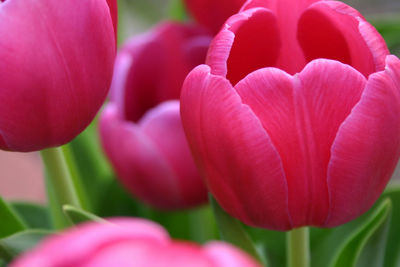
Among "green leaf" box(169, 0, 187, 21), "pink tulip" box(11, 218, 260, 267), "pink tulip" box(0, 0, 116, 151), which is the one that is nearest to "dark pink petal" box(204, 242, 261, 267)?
"pink tulip" box(11, 218, 260, 267)

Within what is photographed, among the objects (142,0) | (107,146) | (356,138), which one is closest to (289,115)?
(356,138)

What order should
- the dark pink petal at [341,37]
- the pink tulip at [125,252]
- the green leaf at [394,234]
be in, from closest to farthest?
the pink tulip at [125,252], the dark pink petal at [341,37], the green leaf at [394,234]

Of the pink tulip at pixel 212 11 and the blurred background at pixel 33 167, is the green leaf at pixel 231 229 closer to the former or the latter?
the pink tulip at pixel 212 11

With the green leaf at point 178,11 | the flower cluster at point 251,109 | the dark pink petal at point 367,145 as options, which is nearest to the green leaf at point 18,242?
the flower cluster at point 251,109

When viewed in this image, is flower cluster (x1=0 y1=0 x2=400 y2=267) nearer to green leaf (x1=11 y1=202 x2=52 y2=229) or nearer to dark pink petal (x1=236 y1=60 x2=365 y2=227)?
dark pink petal (x1=236 y1=60 x2=365 y2=227)

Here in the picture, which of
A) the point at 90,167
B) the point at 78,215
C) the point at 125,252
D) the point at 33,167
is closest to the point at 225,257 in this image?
the point at 125,252
